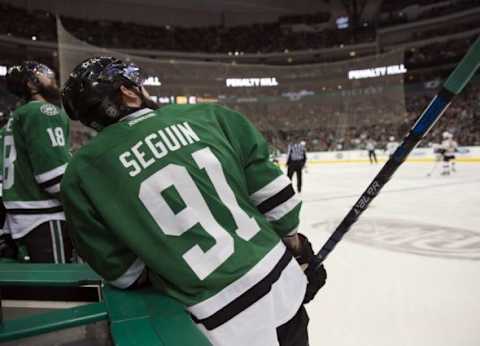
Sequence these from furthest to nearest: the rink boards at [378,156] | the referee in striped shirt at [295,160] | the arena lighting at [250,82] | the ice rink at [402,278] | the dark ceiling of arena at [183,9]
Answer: the dark ceiling of arena at [183,9] < the arena lighting at [250,82] < the rink boards at [378,156] < the referee in striped shirt at [295,160] < the ice rink at [402,278]

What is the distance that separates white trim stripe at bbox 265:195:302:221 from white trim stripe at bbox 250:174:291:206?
1.4 inches

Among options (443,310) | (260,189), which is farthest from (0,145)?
(443,310)

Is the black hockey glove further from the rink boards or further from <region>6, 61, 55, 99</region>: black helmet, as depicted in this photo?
the rink boards

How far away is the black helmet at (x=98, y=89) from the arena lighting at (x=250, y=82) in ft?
34.8

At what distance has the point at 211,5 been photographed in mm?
21859

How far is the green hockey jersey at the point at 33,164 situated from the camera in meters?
1.42

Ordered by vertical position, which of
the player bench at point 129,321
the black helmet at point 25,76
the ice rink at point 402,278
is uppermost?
the black helmet at point 25,76

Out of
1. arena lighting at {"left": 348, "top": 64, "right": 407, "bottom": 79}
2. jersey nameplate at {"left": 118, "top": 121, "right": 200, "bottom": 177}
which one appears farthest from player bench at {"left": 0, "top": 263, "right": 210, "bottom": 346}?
arena lighting at {"left": 348, "top": 64, "right": 407, "bottom": 79}

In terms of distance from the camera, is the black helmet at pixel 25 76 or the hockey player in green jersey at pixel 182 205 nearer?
the hockey player in green jersey at pixel 182 205

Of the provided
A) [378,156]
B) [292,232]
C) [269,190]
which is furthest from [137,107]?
[378,156]

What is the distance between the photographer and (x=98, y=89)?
2.62 feet

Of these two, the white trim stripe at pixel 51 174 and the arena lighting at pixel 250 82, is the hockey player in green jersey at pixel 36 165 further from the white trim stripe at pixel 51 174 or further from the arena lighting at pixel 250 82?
the arena lighting at pixel 250 82

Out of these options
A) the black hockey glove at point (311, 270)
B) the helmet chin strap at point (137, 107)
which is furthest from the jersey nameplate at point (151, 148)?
the black hockey glove at point (311, 270)

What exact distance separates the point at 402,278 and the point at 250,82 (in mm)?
10758
